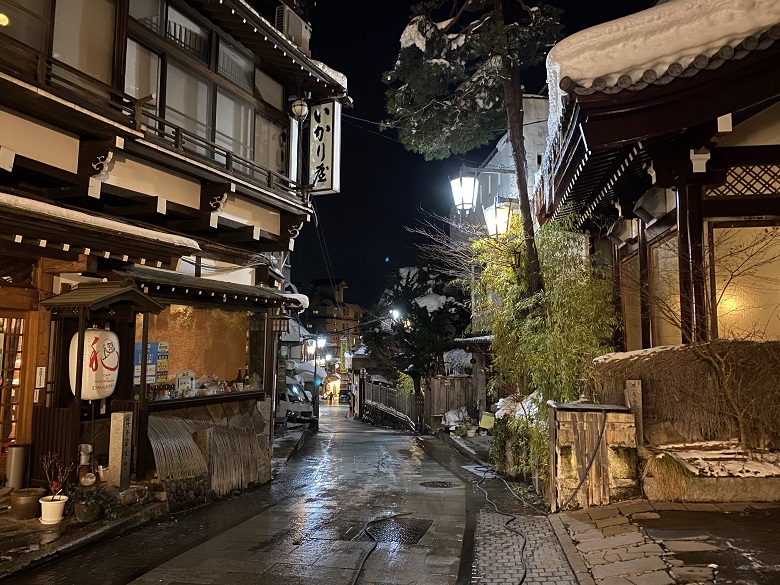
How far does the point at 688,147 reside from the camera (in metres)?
9.44

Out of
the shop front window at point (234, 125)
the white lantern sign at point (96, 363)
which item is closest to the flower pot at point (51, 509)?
the white lantern sign at point (96, 363)

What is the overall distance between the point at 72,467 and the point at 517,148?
1205cm

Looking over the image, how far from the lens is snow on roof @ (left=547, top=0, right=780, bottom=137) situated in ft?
27.7

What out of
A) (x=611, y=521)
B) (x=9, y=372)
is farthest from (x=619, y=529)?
(x=9, y=372)

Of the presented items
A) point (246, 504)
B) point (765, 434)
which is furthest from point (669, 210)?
point (246, 504)

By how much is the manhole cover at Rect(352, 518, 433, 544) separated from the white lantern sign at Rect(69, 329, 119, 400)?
16.0 ft

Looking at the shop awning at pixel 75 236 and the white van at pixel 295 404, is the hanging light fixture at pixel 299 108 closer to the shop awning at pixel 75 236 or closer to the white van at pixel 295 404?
the shop awning at pixel 75 236

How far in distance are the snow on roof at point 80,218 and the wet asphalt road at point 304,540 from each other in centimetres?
467

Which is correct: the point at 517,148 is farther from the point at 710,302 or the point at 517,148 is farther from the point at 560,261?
the point at 710,302

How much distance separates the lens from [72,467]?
892 centimetres

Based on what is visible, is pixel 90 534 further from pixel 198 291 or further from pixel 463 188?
pixel 463 188

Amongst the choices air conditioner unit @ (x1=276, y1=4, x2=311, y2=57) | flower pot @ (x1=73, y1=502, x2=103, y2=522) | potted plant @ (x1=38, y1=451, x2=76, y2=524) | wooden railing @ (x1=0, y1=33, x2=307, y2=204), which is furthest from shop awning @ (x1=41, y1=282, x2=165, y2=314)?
air conditioner unit @ (x1=276, y1=4, x2=311, y2=57)

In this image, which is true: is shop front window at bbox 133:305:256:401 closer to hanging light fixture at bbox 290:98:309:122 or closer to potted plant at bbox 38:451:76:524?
potted plant at bbox 38:451:76:524

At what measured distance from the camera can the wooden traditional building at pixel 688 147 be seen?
8.50 metres
